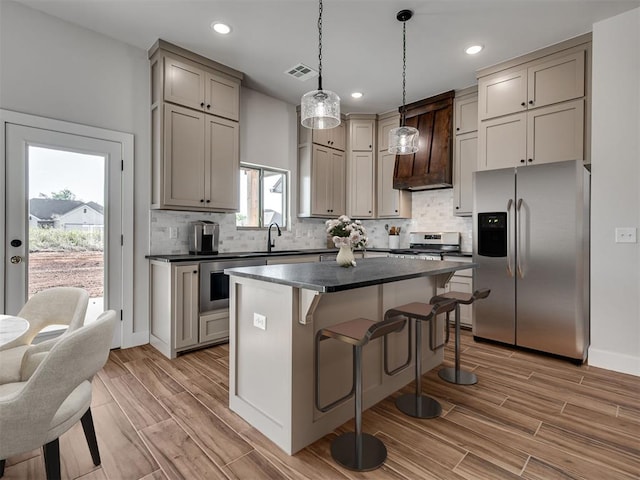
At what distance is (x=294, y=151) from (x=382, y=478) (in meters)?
4.12

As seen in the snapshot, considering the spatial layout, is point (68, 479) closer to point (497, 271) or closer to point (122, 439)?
point (122, 439)

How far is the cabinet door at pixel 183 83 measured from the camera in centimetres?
327

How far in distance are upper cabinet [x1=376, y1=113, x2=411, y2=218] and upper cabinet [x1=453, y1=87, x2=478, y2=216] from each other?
0.83 metres

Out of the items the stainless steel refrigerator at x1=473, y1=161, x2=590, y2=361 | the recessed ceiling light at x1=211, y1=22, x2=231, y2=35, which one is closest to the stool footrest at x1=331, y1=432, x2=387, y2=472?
the stainless steel refrigerator at x1=473, y1=161, x2=590, y2=361

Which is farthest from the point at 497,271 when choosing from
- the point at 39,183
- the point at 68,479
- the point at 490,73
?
the point at 39,183

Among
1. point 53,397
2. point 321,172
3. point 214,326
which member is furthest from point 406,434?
point 321,172

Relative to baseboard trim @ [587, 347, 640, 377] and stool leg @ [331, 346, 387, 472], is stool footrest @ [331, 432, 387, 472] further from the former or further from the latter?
baseboard trim @ [587, 347, 640, 377]

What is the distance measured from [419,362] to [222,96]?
10.8 ft

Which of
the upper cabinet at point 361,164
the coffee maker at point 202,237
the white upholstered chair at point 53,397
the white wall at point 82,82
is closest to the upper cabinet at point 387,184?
the upper cabinet at point 361,164

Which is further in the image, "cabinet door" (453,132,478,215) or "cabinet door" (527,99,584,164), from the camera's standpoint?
"cabinet door" (453,132,478,215)

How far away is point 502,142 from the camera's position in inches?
144

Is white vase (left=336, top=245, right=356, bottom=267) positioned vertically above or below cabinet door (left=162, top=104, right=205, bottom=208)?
below

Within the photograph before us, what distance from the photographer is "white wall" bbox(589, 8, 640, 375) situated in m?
2.81

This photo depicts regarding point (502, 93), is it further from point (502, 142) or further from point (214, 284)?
point (214, 284)
